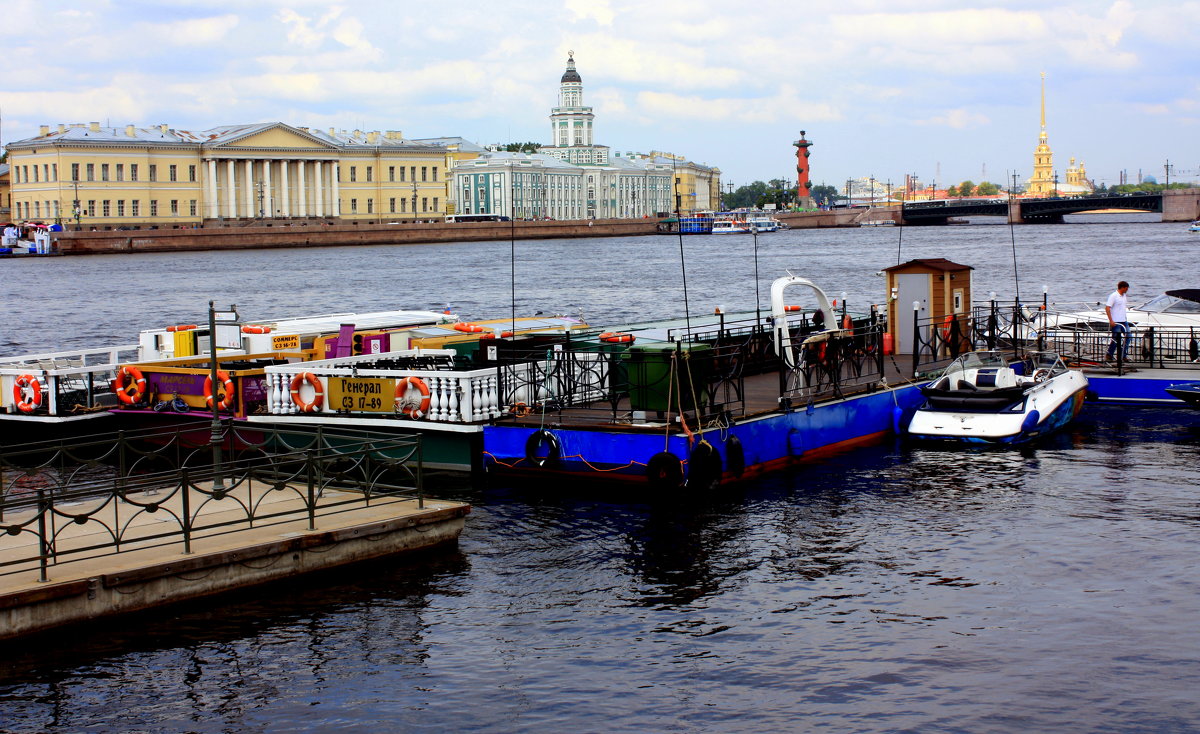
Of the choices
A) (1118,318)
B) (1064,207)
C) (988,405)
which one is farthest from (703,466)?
(1064,207)

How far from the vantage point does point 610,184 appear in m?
190

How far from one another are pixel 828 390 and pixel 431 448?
5760mm

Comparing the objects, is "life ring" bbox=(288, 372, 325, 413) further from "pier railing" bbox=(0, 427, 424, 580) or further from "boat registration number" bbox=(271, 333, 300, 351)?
"boat registration number" bbox=(271, 333, 300, 351)

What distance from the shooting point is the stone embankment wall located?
402 feet

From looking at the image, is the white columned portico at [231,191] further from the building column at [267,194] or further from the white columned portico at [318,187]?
the white columned portico at [318,187]

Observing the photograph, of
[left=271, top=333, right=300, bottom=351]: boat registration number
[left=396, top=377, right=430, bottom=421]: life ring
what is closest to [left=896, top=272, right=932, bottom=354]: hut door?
[left=396, top=377, right=430, bottom=421]: life ring

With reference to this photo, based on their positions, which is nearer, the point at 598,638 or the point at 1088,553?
the point at 598,638

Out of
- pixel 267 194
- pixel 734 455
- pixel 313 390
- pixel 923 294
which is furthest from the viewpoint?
pixel 267 194

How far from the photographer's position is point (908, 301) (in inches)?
893

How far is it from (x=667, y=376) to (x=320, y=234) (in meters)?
124

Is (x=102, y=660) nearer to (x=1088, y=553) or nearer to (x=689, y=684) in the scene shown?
(x=689, y=684)

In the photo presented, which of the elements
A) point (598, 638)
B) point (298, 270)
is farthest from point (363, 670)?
point (298, 270)

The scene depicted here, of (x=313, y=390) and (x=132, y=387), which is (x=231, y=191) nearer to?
(x=132, y=387)

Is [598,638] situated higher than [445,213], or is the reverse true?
[445,213]
